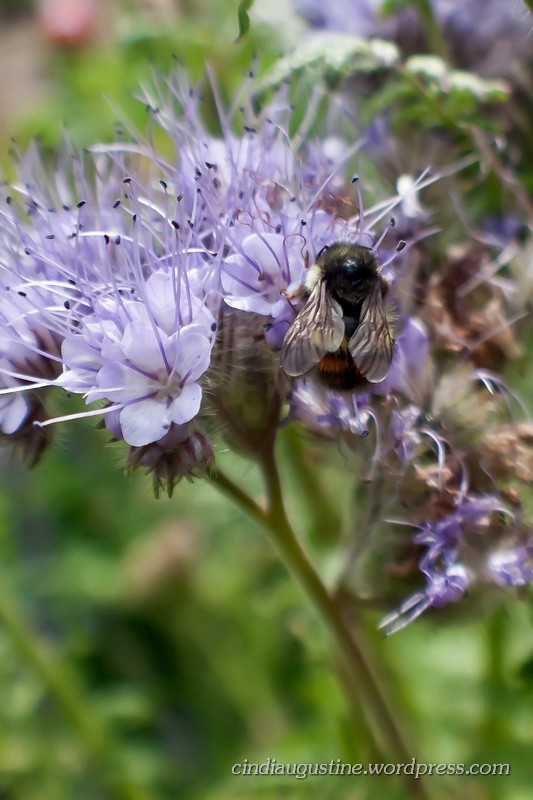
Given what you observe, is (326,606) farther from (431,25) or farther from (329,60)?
(431,25)

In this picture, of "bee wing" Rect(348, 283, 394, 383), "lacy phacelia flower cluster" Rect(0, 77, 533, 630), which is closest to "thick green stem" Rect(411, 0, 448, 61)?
"lacy phacelia flower cluster" Rect(0, 77, 533, 630)

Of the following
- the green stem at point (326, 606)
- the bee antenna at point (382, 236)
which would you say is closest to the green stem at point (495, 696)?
the green stem at point (326, 606)

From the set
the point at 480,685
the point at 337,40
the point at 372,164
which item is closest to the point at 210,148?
the point at 337,40

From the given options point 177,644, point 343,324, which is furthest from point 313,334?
point 177,644

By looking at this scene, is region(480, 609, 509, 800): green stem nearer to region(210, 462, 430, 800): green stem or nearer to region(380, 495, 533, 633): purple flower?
region(210, 462, 430, 800): green stem

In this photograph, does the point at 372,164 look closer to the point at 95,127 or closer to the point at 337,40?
the point at 337,40

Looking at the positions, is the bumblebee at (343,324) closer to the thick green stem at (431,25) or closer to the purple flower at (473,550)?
the purple flower at (473,550)
